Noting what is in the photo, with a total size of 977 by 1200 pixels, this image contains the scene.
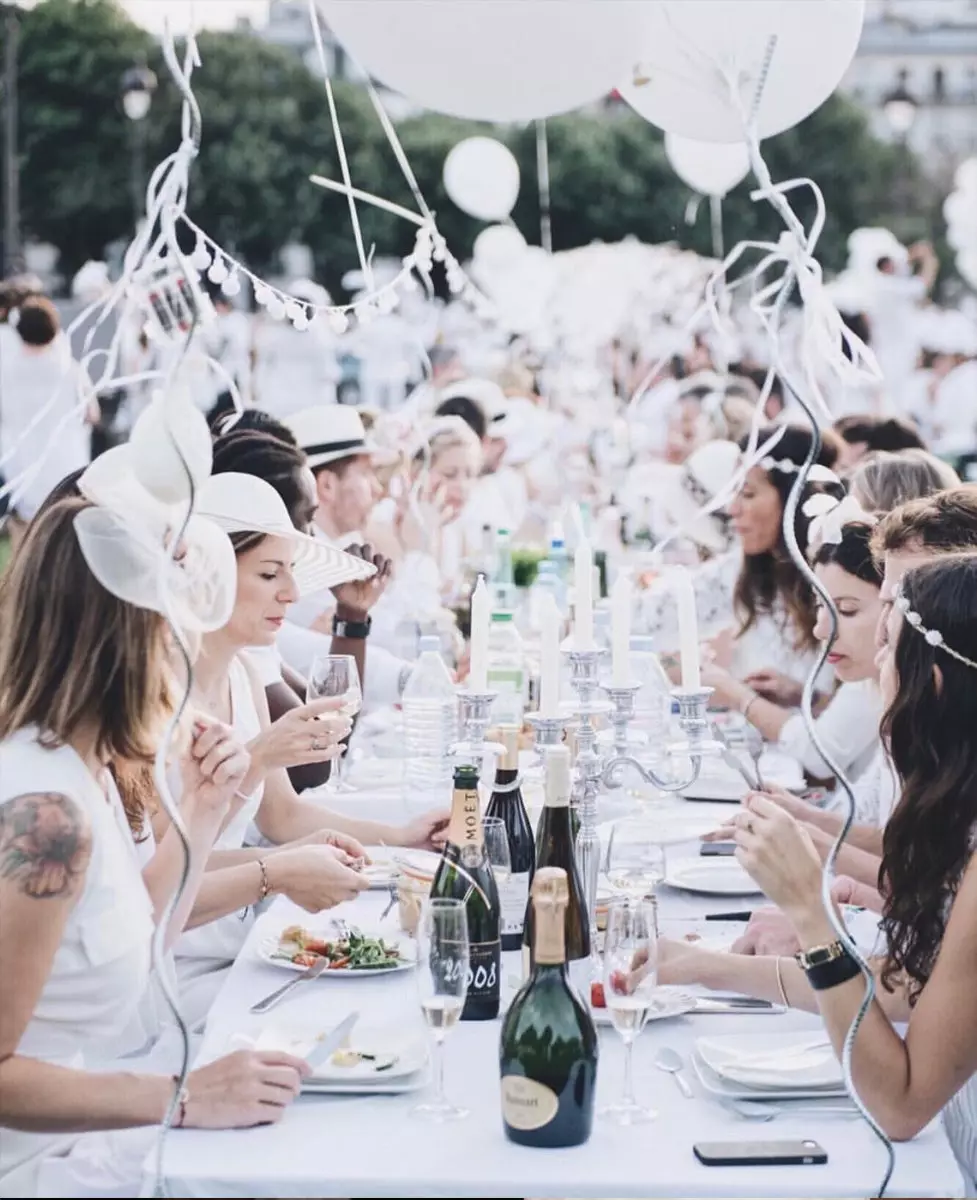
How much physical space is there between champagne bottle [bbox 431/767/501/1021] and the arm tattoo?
0.46 metres

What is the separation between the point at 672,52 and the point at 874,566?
1.03 m

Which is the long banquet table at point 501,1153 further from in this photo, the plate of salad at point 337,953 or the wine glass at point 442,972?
the plate of salad at point 337,953

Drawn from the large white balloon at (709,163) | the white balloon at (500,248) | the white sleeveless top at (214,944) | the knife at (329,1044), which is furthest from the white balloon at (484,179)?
the knife at (329,1044)

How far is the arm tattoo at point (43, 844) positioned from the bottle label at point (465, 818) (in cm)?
45

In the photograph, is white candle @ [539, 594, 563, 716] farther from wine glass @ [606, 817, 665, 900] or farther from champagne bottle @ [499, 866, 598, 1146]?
champagne bottle @ [499, 866, 598, 1146]

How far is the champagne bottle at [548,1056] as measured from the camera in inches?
68.9

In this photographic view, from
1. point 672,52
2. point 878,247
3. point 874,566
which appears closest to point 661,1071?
point 874,566

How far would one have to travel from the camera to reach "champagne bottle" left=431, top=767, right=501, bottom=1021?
6.84 feet

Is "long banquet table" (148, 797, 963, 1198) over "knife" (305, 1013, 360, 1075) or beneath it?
over

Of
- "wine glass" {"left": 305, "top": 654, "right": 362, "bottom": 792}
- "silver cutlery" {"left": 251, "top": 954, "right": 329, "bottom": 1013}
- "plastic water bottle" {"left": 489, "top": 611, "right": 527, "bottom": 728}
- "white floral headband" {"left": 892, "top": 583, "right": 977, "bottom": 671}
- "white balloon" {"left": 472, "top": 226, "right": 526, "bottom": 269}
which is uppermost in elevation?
"white floral headband" {"left": 892, "top": 583, "right": 977, "bottom": 671}

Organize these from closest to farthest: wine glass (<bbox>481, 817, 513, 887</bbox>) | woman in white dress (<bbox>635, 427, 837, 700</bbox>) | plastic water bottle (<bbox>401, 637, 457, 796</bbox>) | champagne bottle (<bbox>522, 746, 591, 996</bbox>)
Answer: champagne bottle (<bbox>522, 746, 591, 996</bbox>)
wine glass (<bbox>481, 817, 513, 887</bbox>)
plastic water bottle (<bbox>401, 637, 457, 796</bbox>)
woman in white dress (<bbox>635, 427, 837, 700</bbox>)

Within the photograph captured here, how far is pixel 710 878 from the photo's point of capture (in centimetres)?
272

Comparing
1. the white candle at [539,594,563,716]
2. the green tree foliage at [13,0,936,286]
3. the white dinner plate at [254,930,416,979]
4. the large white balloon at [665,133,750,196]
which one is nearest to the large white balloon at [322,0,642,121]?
the white candle at [539,594,563,716]

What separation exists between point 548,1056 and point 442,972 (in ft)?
0.47
